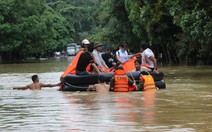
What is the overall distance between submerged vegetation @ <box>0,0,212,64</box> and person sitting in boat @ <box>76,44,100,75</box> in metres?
8.64

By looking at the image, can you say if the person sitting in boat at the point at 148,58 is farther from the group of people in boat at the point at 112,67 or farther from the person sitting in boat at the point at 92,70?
the person sitting in boat at the point at 92,70

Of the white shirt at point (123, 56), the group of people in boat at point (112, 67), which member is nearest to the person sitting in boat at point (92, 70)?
the group of people in boat at point (112, 67)

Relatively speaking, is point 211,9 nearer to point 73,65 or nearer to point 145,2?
point 145,2

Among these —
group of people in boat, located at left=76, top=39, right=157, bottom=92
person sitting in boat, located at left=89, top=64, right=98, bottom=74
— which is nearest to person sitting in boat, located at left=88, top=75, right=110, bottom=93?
group of people in boat, located at left=76, top=39, right=157, bottom=92

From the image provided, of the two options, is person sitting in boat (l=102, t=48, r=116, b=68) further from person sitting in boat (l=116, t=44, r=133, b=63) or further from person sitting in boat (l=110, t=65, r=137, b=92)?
person sitting in boat (l=110, t=65, r=137, b=92)

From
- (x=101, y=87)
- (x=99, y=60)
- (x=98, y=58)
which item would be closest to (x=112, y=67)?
(x=99, y=60)

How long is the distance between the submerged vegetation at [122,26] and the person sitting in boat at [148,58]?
6947 mm

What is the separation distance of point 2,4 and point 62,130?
210ft

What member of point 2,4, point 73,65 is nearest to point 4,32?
point 2,4

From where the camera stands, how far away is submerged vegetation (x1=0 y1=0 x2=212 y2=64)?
29188 millimetres

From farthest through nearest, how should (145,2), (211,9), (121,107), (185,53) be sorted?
(185,53) < (145,2) < (211,9) < (121,107)

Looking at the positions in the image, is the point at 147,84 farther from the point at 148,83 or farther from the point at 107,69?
the point at 107,69

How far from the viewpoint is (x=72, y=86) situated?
1727 cm

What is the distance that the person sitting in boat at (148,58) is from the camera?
58.9 feet
